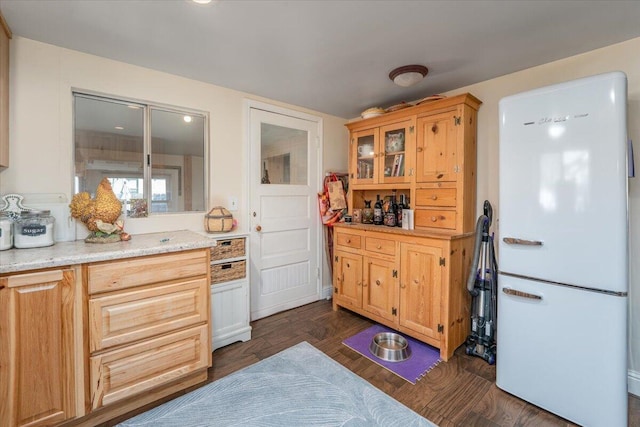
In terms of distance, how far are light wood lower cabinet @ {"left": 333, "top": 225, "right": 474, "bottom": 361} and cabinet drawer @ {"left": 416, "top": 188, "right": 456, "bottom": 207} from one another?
1.07 feet

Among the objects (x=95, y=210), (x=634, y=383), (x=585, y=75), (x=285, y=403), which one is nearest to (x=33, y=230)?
(x=95, y=210)

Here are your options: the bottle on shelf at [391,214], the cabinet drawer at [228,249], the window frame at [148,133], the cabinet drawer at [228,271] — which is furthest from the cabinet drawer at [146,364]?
the bottle on shelf at [391,214]

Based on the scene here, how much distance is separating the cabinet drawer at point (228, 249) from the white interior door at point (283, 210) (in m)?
0.44

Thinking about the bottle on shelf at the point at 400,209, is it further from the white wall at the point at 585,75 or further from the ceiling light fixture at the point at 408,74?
the ceiling light fixture at the point at 408,74

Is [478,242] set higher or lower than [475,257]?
higher

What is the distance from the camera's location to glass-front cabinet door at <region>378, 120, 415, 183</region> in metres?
2.62

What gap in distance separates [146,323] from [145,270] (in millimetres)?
331

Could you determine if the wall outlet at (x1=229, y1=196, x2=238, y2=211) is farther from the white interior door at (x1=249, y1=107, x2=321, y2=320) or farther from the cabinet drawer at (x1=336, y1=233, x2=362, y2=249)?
the cabinet drawer at (x1=336, y1=233, x2=362, y2=249)

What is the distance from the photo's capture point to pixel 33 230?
167 cm

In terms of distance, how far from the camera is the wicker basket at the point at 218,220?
2.45m

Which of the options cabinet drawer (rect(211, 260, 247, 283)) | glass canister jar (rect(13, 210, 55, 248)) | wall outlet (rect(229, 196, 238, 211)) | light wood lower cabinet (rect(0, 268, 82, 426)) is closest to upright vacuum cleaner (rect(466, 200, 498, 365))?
cabinet drawer (rect(211, 260, 247, 283))

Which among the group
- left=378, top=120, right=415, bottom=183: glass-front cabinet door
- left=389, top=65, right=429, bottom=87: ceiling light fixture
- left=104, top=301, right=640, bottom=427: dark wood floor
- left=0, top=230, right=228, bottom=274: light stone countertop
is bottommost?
left=104, top=301, right=640, bottom=427: dark wood floor

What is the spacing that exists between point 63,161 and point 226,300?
1580 mm

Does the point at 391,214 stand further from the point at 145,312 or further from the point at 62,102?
the point at 62,102
